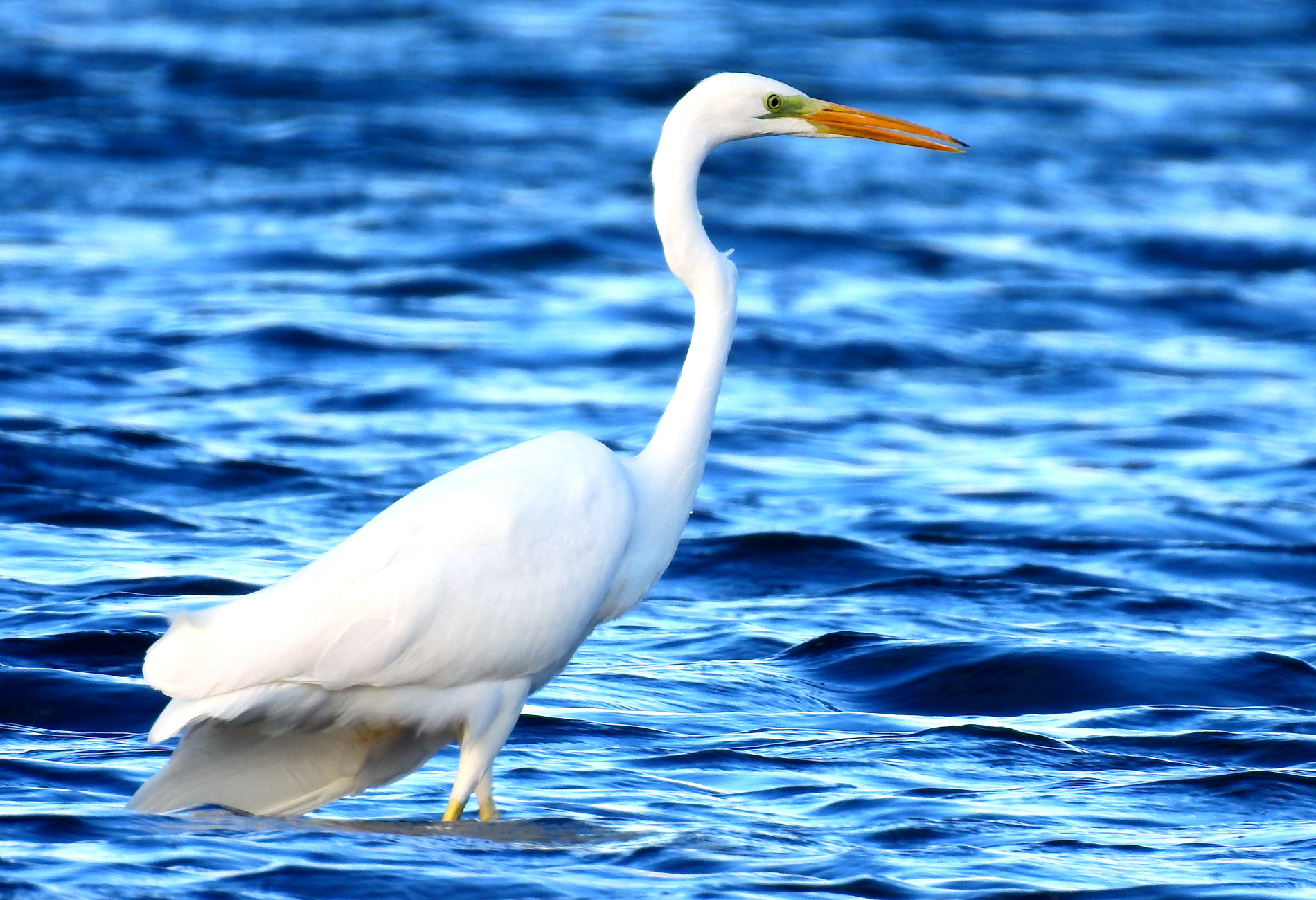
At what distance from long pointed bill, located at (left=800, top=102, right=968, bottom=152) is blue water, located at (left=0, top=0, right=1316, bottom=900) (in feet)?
5.98

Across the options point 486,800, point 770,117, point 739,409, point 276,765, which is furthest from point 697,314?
point 739,409

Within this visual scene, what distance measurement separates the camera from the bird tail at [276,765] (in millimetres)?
4945

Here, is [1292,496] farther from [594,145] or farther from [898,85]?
[898,85]

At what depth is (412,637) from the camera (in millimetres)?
5035

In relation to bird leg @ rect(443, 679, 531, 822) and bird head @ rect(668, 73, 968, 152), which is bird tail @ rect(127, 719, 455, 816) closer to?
bird leg @ rect(443, 679, 531, 822)

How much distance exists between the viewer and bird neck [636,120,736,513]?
18.4 feet

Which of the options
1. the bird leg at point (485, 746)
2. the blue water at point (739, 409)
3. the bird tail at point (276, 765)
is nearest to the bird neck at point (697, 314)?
the bird leg at point (485, 746)

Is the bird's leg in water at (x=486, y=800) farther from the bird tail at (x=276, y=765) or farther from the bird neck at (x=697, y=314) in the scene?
the bird neck at (x=697, y=314)

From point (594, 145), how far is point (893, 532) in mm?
9785

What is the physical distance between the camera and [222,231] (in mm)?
15305

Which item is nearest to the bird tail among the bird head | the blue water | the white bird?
the white bird

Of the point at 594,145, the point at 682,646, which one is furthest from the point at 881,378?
the point at 594,145

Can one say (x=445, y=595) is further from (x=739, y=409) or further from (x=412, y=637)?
(x=739, y=409)

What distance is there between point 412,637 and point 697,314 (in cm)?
125
